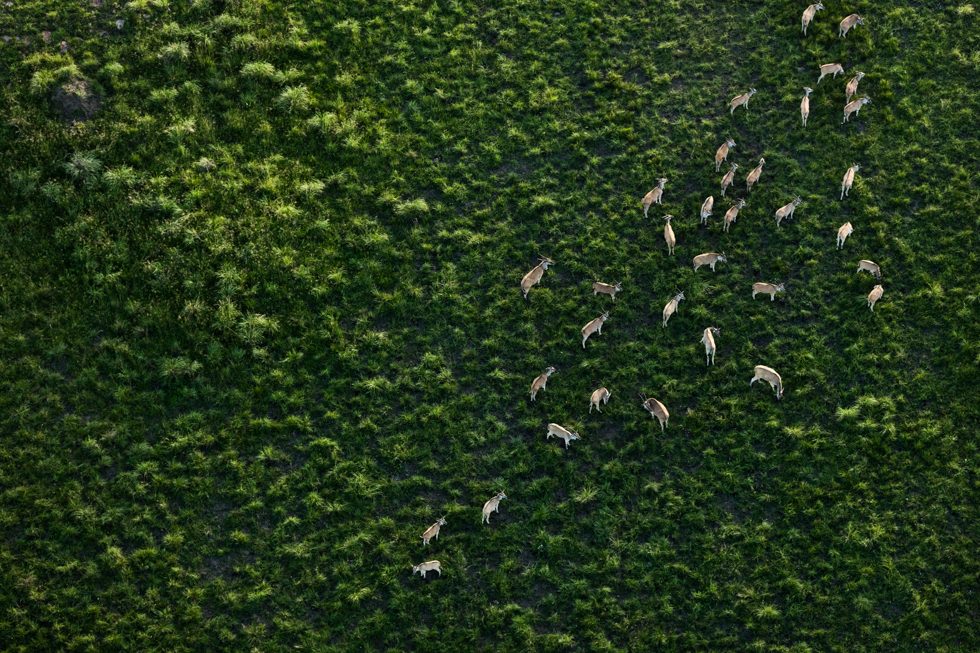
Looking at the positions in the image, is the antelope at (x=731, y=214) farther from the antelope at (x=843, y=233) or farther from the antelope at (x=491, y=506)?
the antelope at (x=491, y=506)

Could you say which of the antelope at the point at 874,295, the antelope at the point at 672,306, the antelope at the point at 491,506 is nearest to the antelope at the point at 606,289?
the antelope at the point at 672,306

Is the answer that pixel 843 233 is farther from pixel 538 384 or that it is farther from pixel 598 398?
pixel 538 384

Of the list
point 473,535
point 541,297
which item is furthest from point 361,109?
point 473,535

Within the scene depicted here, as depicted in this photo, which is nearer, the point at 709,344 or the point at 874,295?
the point at 709,344

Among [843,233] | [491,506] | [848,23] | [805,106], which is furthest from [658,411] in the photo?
[848,23]

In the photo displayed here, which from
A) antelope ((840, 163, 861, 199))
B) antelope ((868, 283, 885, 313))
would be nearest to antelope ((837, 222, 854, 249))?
antelope ((840, 163, 861, 199))

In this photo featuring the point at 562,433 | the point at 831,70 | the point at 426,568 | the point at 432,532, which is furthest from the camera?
the point at 831,70
